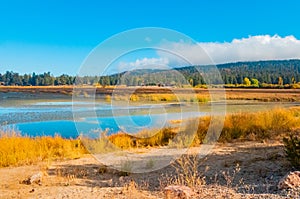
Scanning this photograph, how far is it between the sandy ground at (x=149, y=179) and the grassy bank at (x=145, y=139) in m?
0.83

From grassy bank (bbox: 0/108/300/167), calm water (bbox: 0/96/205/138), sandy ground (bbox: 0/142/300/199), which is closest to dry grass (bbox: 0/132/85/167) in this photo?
grassy bank (bbox: 0/108/300/167)

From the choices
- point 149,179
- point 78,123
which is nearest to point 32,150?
point 149,179

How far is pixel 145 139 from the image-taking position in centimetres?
1170

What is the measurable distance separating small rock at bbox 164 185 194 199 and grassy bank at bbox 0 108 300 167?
4.96 m

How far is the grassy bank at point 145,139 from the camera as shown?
9.50 meters

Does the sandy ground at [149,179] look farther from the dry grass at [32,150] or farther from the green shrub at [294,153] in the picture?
the dry grass at [32,150]

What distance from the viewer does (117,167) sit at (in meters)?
8.05

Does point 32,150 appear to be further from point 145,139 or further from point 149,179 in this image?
point 149,179

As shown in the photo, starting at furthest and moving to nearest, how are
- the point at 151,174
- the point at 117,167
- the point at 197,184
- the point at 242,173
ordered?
the point at 117,167, the point at 151,174, the point at 242,173, the point at 197,184

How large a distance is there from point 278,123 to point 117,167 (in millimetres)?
7358

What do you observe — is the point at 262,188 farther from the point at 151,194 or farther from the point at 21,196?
the point at 21,196

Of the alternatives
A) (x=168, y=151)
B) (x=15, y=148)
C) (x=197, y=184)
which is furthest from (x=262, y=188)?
(x=15, y=148)

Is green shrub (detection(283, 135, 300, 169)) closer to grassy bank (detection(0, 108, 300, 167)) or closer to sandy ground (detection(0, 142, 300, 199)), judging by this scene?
sandy ground (detection(0, 142, 300, 199))

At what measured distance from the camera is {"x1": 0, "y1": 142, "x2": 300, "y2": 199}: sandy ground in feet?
18.3
